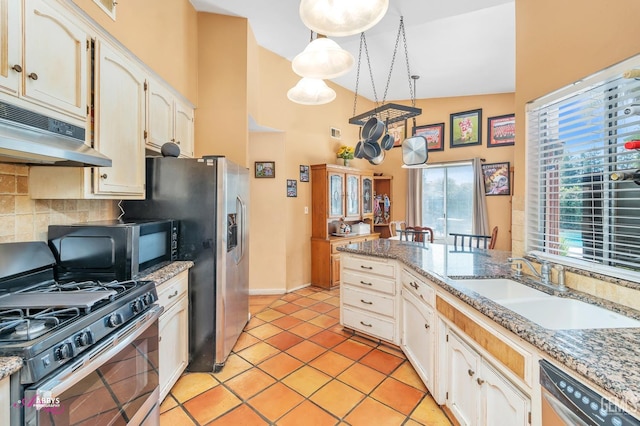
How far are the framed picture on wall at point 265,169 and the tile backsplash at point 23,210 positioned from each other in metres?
2.44

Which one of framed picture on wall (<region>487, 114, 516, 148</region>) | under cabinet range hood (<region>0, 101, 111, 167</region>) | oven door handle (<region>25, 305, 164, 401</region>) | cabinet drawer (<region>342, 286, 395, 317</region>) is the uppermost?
framed picture on wall (<region>487, 114, 516, 148</region>)

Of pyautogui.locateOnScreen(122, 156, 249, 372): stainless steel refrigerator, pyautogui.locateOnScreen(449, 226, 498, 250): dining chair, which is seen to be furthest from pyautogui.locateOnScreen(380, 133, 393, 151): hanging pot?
pyautogui.locateOnScreen(122, 156, 249, 372): stainless steel refrigerator

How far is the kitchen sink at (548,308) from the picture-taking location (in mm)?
1291

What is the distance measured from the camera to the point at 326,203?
14.6 feet

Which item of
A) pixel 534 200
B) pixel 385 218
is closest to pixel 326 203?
pixel 385 218

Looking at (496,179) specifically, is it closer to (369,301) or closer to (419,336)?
(369,301)

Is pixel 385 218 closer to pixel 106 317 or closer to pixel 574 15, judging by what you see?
pixel 574 15

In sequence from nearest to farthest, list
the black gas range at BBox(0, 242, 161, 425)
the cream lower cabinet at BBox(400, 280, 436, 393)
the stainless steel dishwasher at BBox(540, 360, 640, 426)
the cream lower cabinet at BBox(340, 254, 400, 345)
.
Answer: the stainless steel dishwasher at BBox(540, 360, 640, 426)
the black gas range at BBox(0, 242, 161, 425)
the cream lower cabinet at BBox(400, 280, 436, 393)
the cream lower cabinet at BBox(340, 254, 400, 345)

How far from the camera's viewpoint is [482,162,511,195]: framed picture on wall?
4.96 meters

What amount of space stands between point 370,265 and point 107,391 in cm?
201

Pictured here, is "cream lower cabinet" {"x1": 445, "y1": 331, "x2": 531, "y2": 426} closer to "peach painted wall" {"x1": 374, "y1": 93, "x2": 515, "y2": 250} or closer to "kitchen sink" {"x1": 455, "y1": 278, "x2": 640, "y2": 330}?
"kitchen sink" {"x1": 455, "y1": 278, "x2": 640, "y2": 330}

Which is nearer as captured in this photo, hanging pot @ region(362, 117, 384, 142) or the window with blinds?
the window with blinds

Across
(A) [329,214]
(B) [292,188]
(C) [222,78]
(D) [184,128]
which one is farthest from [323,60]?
(A) [329,214]

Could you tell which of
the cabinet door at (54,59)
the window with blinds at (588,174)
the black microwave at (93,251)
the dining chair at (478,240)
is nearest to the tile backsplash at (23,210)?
the black microwave at (93,251)
